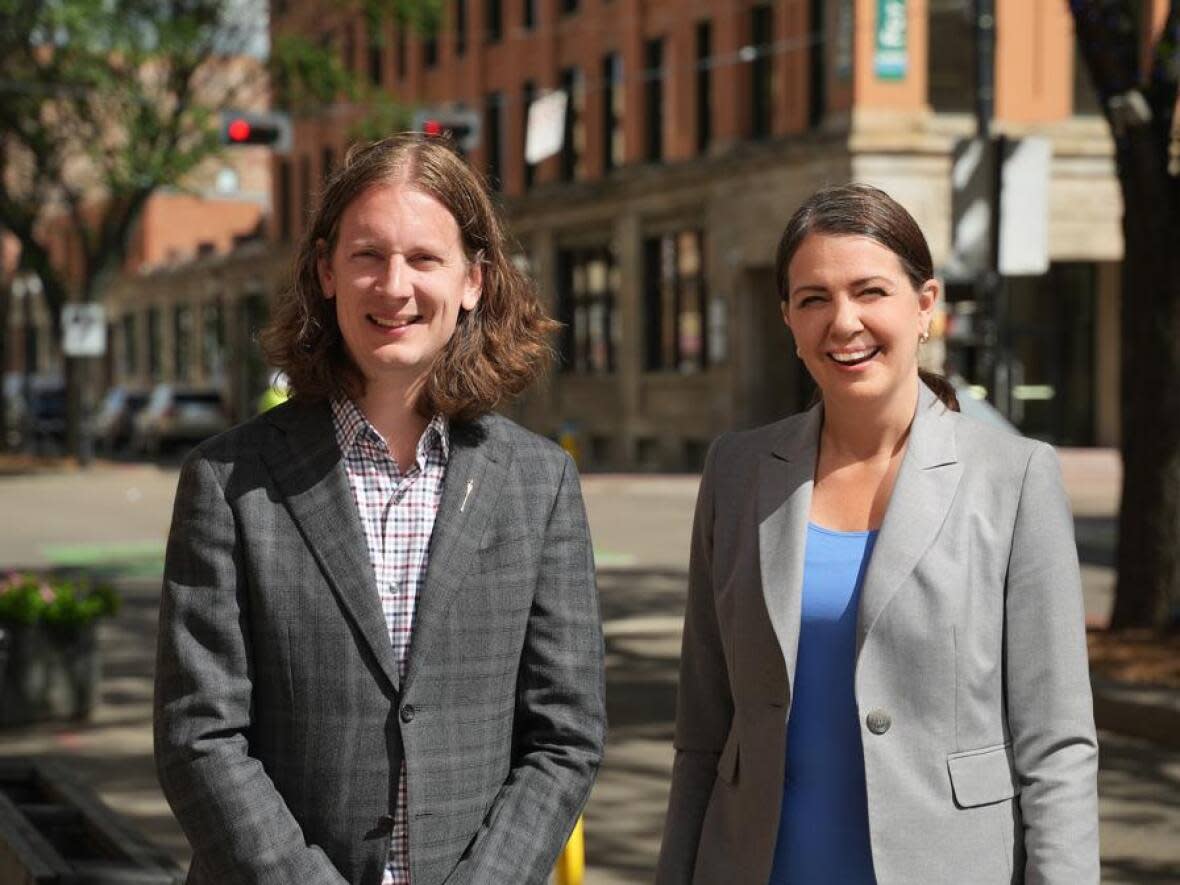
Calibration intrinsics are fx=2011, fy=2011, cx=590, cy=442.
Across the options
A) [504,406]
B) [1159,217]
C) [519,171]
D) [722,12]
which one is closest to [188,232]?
[519,171]

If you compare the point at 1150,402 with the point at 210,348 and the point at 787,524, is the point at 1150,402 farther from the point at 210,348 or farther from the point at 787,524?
the point at 210,348

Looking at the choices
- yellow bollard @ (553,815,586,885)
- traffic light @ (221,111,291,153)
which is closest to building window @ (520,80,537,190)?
traffic light @ (221,111,291,153)

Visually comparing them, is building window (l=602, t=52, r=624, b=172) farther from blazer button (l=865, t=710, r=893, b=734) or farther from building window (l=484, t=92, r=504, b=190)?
blazer button (l=865, t=710, r=893, b=734)

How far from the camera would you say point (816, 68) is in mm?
34844

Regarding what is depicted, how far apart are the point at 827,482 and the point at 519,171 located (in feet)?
142

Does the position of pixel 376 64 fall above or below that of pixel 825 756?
above

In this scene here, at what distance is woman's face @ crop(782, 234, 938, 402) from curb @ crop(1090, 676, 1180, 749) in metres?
6.59

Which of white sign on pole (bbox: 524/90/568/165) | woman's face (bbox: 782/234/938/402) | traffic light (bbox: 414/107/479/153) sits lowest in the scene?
woman's face (bbox: 782/234/938/402)

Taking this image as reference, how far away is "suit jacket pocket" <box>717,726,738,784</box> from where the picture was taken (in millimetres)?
3359

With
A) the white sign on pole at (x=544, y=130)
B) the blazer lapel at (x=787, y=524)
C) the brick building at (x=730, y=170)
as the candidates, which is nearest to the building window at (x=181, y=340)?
the brick building at (x=730, y=170)

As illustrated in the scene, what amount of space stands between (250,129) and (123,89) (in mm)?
17778

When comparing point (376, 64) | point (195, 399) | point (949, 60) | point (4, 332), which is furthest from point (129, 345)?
point (949, 60)

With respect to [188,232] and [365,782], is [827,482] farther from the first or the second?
[188,232]

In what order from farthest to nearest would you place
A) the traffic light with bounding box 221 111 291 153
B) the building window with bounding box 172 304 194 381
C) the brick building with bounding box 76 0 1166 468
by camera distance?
the building window with bounding box 172 304 194 381, the brick building with bounding box 76 0 1166 468, the traffic light with bounding box 221 111 291 153
